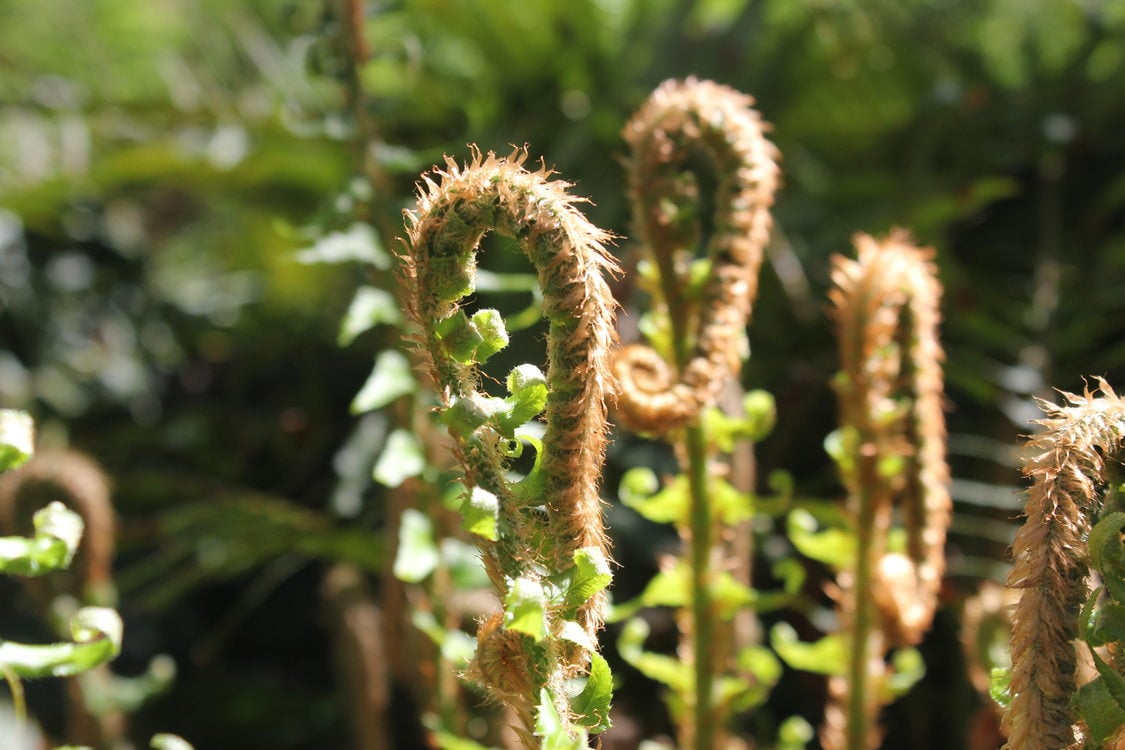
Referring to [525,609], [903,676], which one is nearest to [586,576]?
[525,609]

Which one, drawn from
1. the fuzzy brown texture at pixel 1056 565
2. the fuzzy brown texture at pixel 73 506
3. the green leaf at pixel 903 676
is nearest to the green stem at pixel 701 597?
the green leaf at pixel 903 676

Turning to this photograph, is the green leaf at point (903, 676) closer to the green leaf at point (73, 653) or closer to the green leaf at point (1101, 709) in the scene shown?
the green leaf at point (1101, 709)

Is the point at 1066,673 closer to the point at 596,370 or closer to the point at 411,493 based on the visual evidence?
the point at 596,370

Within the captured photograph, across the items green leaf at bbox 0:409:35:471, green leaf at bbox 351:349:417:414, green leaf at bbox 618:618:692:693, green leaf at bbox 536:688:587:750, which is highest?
green leaf at bbox 351:349:417:414

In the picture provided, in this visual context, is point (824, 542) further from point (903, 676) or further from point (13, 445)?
point (13, 445)

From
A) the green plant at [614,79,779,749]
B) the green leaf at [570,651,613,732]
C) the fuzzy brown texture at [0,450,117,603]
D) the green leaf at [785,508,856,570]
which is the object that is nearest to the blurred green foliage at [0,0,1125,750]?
the fuzzy brown texture at [0,450,117,603]

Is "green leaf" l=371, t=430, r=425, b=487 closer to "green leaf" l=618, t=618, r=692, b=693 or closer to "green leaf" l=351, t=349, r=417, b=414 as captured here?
"green leaf" l=351, t=349, r=417, b=414
